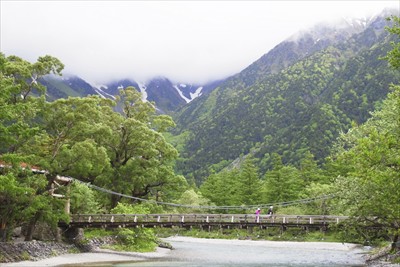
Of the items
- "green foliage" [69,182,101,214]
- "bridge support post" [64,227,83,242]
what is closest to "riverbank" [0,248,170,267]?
"bridge support post" [64,227,83,242]

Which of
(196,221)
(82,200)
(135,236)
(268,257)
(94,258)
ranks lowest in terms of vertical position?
(268,257)

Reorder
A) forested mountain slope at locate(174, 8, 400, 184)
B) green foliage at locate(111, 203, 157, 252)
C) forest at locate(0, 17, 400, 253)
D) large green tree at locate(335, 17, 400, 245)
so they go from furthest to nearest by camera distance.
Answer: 1. forested mountain slope at locate(174, 8, 400, 184)
2. green foliage at locate(111, 203, 157, 252)
3. forest at locate(0, 17, 400, 253)
4. large green tree at locate(335, 17, 400, 245)

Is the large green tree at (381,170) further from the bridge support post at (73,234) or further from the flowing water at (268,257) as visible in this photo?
the bridge support post at (73,234)

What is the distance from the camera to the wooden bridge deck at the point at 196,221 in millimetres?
34219

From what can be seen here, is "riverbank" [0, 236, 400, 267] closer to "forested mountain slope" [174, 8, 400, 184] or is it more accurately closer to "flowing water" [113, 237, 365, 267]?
"flowing water" [113, 237, 365, 267]

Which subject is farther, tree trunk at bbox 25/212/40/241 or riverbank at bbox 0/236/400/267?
tree trunk at bbox 25/212/40/241

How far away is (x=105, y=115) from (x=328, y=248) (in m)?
27.8

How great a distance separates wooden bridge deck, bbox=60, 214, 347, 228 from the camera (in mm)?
34219

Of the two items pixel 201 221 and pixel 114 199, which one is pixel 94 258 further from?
pixel 114 199

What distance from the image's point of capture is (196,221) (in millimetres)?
35688

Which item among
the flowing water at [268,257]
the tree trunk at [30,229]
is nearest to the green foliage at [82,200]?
the tree trunk at [30,229]

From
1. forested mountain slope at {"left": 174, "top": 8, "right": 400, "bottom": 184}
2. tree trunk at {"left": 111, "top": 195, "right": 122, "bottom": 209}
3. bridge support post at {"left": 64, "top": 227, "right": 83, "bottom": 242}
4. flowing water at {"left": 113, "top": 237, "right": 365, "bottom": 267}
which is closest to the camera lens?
flowing water at {"left": 113, "top": 237, "right": 365, "bottom": 267}

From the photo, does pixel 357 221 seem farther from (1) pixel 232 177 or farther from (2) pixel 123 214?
(1) pixel 232 177

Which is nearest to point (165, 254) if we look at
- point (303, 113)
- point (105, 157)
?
point (105, 157)
